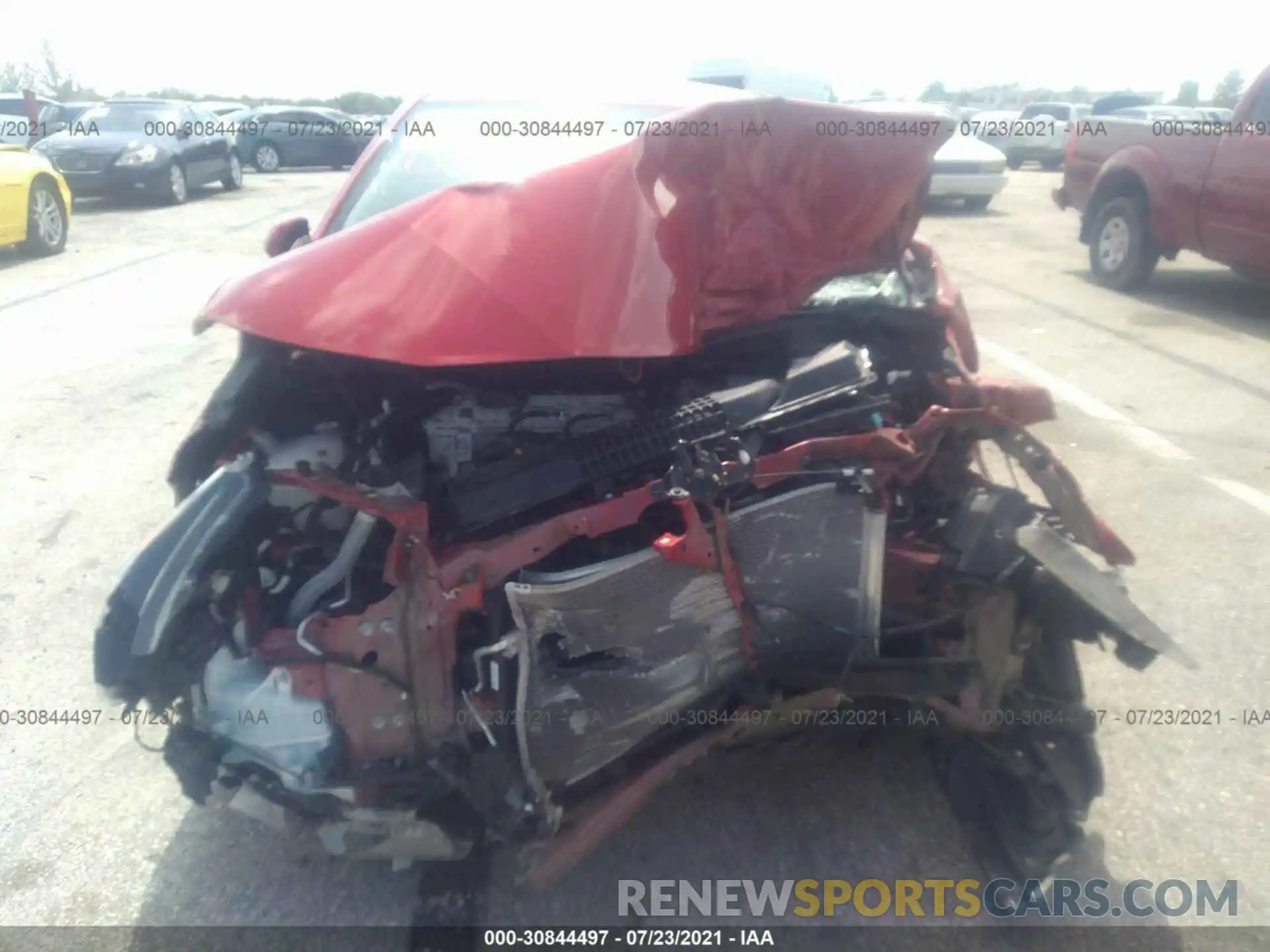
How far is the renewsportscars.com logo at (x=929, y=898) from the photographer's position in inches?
103

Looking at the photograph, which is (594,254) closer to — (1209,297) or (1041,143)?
(1209,297)

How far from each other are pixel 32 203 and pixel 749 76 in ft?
36.1

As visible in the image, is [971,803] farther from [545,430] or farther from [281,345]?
[281,345]

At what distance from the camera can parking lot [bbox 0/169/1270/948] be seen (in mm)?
2678

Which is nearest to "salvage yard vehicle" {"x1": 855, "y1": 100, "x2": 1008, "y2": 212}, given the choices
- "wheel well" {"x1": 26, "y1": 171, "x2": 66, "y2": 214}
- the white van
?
the white van

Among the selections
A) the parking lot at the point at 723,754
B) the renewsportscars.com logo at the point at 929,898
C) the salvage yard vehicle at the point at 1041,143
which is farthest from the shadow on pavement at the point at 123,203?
the salvage yard vehicle at the point at 1041,143

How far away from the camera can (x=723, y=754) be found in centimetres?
263

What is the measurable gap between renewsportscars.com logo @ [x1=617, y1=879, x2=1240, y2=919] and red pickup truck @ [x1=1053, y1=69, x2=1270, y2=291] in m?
7.09

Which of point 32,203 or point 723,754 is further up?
point 723,754

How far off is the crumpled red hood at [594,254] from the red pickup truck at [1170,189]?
7051mm

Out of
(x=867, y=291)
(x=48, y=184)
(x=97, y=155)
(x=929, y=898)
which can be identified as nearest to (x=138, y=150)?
(x=97, y=155)

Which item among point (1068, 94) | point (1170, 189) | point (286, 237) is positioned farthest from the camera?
point (1068, 94)

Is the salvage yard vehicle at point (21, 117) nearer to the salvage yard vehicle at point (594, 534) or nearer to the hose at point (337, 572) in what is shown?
the salvage yard vehicle at point (594, 534)

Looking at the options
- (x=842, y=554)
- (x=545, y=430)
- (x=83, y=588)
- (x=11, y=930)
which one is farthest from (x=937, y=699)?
(x=83, y=588)
